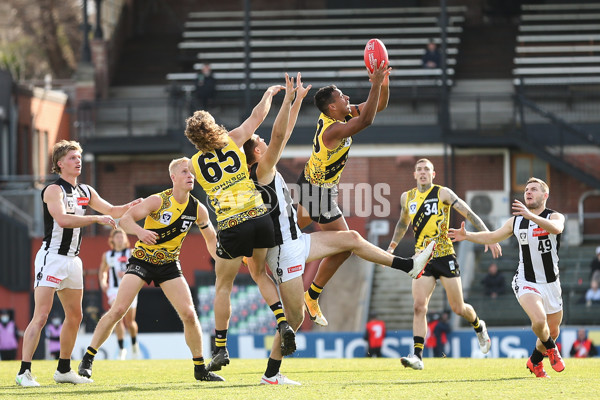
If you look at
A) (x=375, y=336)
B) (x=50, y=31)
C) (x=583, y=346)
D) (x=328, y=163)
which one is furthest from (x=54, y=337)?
(x=50, y=31)

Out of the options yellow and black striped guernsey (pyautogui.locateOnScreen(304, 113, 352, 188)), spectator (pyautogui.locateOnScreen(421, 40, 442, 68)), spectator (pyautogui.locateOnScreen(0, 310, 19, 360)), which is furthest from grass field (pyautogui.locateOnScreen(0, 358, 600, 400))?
spectator (pyautogui.locateOnScreen(421, 40, 442, 68))

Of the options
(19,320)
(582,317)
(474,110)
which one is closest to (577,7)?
(474,110)

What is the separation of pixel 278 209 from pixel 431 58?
63.9 ft

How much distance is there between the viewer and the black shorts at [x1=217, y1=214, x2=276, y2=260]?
1045 centimetres

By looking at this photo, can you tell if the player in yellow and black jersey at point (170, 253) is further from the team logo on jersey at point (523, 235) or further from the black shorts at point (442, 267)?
the black shorts at point (442, 267)

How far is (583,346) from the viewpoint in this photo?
1947 cm

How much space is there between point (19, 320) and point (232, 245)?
17.2 meters

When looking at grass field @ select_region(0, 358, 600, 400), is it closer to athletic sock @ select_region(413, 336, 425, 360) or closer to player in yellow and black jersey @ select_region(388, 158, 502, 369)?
athletic sock @ select_region(413, 336, 425, 360)

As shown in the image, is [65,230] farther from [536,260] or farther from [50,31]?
[50,31]

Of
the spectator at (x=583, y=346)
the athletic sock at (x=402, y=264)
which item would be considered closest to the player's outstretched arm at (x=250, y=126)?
the athletic sock at (x=402, y=264)

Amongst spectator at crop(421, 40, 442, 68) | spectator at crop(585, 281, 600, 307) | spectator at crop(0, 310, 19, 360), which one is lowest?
spectator at crop(0, 310, 19, 360)

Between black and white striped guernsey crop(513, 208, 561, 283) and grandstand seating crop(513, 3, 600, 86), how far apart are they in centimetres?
1615

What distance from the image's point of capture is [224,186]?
34.3 feet

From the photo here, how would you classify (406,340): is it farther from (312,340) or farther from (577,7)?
(577,7)
